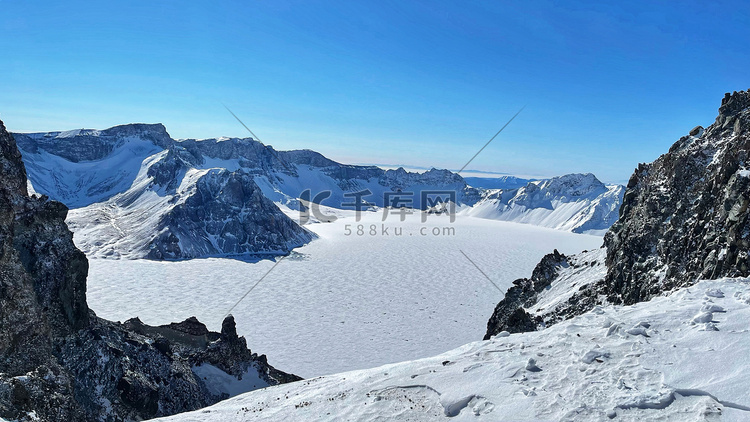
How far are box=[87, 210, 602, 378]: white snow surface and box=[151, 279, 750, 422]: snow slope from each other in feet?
84.2

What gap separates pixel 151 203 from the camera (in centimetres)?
11275

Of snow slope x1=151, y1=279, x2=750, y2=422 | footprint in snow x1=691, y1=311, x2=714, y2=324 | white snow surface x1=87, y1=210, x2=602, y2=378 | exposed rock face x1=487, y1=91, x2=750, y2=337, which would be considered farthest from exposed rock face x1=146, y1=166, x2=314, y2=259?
footprint in snow x1=691, y1=311, x2=714, y2=324

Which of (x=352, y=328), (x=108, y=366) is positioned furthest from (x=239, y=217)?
(x=108, y=366)

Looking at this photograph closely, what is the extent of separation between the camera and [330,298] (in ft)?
201

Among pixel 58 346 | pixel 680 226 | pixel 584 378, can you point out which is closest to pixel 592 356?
pixel 584 378

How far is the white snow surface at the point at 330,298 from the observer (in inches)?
1714

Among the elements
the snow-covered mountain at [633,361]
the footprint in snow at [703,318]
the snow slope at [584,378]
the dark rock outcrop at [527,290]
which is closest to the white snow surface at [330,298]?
the dark rock outcrop at [527,290]

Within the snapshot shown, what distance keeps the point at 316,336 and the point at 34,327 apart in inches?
1182

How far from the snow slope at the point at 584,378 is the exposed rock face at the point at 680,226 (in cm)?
349

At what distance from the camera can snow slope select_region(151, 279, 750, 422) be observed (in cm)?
983

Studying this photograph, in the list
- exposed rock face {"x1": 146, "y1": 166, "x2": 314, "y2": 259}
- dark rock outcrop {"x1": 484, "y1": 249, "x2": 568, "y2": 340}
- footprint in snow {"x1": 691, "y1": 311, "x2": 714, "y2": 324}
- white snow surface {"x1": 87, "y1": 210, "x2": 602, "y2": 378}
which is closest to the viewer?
footprint in snow {"x1": 691, "y1": 311, "x2": 714, "y2": 324}

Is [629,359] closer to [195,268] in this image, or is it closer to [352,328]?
[352,328]

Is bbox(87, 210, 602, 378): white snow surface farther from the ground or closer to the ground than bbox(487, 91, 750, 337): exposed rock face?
closer to the ground

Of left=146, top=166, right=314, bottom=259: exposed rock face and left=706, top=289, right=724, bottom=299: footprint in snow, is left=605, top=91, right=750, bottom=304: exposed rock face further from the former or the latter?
left=146, top=166, right=314, bottom=259: exposed rock face
